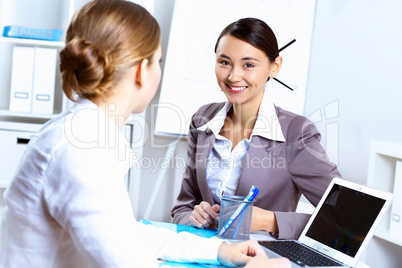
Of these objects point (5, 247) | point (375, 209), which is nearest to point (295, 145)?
point (375, 209)

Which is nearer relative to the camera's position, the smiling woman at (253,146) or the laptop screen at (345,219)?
the laptop screen at (345,219)

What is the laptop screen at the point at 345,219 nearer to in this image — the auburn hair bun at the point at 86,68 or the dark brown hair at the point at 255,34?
the dark brown hair at the point at 255,34

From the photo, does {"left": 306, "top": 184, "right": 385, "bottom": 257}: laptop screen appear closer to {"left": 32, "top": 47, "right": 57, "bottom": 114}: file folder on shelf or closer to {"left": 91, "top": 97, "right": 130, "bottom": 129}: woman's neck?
{"left": 91, "top": 97, "right": 130, "bottom": 129}: woman's neck

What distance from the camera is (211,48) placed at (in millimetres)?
2377

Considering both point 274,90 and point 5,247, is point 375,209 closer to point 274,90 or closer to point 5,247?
point 5,247

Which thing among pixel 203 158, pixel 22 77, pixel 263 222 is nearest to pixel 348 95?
pixel 203 158

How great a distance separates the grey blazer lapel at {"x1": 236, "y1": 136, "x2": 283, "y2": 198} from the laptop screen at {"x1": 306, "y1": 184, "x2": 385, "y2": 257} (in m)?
0.29

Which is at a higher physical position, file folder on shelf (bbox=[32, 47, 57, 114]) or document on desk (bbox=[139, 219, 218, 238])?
file folder on shelf (bbox=[32, 47, 57, 114])

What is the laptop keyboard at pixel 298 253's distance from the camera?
1089mm

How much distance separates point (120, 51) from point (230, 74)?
0.80 meters

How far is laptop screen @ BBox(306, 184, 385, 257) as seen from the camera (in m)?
1.12

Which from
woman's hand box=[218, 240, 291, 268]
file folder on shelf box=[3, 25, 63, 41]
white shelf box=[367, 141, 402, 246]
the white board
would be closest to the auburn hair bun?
woman's hand box=[218, 240, 291, 268]

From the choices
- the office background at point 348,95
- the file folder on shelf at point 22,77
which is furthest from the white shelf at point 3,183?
the office background at point 348,95

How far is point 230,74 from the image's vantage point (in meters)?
1.59
